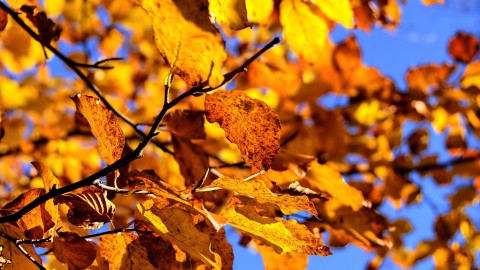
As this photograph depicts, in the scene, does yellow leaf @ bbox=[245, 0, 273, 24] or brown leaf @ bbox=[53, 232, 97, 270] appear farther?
yellow leaf @ bbox=[245, 0, 273, 24]

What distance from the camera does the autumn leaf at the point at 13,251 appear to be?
0.59 meters

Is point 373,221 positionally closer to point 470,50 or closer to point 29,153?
point 470,50

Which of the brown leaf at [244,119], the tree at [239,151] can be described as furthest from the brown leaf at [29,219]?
the brown leaf at [244,119]

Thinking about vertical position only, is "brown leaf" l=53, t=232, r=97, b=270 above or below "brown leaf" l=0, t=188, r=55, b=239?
below

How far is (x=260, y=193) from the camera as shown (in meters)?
Answer: 0.55

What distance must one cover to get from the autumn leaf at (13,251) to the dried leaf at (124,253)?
7 cm

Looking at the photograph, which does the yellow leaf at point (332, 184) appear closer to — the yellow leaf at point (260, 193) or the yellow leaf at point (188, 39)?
the yellow leaf at point (260, 193)

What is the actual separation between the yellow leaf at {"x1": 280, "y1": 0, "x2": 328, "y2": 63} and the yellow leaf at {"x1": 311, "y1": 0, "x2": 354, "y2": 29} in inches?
2.5

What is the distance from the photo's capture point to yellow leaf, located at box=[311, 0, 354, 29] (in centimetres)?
85

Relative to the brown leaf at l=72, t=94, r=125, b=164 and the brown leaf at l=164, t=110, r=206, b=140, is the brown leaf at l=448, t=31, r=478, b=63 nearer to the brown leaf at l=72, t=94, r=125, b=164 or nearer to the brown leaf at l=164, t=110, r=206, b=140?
the brown leaf at l=164, t=110, r=206, b=140

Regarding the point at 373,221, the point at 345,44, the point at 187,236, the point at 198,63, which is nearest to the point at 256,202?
the point at 187,236

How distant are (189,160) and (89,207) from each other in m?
0.30

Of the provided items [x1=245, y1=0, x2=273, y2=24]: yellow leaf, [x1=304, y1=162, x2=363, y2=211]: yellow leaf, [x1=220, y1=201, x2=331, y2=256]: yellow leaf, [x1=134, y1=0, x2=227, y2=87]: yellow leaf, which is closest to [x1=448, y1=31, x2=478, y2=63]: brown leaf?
[x1=245, y1=0, x2=273, y2=24]: yellow leaf

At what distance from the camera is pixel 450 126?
217cm
